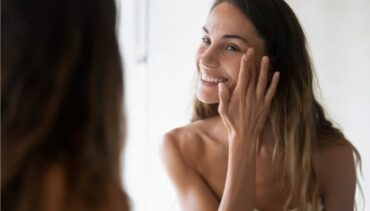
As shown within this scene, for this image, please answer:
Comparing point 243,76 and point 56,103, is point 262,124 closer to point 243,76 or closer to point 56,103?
point 243,76

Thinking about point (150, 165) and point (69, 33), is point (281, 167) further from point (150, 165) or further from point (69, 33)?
point (69, 33)

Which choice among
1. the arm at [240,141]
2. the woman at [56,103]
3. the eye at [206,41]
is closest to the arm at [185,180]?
the arm at [240,141]

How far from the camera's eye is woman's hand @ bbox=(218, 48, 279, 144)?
91 cm

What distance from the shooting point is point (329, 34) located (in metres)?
1.41

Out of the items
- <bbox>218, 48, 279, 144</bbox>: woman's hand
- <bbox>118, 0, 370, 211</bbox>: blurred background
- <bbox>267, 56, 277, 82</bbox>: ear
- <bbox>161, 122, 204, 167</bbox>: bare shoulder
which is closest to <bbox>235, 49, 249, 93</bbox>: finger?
<bbox>218, 48, 279, 144</bbox>: woman's hand

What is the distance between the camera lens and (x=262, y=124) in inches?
37.0

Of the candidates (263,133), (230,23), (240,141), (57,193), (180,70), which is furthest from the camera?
(180,70)

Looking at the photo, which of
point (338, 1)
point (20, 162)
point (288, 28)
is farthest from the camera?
point (338, 1)

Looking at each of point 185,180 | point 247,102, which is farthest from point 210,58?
point 185,180

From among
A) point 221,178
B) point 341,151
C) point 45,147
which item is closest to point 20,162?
point 45,147

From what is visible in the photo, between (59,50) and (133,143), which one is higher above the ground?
(59,50)

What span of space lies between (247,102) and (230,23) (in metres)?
0.19

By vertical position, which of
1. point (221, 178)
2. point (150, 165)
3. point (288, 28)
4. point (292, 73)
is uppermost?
point (288, 28)

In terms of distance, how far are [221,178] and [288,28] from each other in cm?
38
